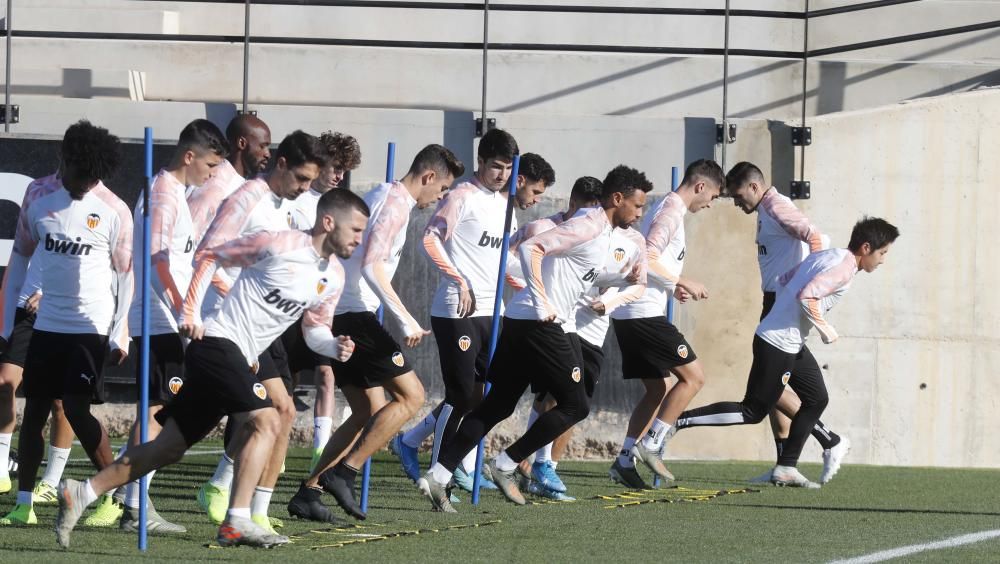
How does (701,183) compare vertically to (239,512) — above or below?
above

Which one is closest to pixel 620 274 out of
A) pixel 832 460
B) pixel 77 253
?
pixel 832 460

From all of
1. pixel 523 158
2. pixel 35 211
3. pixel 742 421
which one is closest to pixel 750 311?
pixel 742 421

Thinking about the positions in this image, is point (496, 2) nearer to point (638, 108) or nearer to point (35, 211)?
point (638, 108)

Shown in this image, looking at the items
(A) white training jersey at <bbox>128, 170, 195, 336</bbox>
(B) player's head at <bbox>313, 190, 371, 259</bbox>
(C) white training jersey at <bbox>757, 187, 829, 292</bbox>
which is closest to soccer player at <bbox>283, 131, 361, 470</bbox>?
(A) white training jersey at <bbox>128, 170, 195, 336</bbox>

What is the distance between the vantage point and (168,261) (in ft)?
23.9

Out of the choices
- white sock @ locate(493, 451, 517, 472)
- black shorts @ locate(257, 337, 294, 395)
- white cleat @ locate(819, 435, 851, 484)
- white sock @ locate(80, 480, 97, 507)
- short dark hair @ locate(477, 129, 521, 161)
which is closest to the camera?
white sock @ locate(80, 480, 97, 507)

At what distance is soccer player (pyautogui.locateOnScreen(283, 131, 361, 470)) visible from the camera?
8375 mm

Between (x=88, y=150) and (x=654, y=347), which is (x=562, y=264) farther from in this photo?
(x=88, y=150)

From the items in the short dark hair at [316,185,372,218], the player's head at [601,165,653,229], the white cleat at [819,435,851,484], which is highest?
the player's head at [601,165,653,229]

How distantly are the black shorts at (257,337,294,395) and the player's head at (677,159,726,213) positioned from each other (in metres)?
3.47

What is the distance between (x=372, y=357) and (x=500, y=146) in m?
1.70

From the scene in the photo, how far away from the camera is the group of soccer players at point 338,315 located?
6754 mm

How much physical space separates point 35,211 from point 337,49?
708 cm

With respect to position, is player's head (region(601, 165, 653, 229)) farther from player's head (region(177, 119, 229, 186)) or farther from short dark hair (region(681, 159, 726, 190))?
player's head (region(177, 119, 229, 186))
